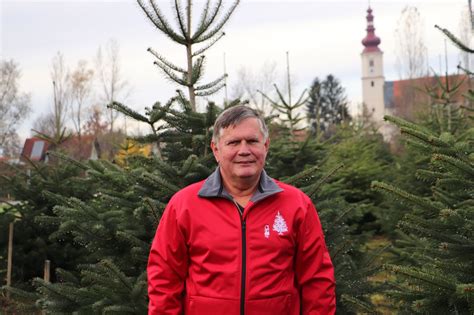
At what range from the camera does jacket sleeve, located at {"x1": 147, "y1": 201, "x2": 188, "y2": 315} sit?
266cm

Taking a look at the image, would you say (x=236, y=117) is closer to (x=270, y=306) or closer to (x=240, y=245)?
(x=240, y=245)

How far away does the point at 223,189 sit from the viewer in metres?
2.70

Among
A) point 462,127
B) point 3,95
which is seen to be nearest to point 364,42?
point 3,95

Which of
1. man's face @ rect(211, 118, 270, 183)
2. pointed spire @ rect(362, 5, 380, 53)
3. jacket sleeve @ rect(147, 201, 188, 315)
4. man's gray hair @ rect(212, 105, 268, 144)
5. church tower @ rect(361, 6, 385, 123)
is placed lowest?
jacket sleeve @ rect(147, 201, 188, 315)

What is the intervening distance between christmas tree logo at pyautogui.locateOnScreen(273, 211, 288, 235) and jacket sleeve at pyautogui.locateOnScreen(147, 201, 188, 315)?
46cm

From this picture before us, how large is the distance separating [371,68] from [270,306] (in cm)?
10108

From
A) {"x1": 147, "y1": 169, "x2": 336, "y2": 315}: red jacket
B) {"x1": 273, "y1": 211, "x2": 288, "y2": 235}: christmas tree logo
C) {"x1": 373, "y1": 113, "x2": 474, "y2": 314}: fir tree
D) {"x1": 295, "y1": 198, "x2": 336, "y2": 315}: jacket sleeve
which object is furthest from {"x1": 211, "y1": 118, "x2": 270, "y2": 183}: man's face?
{"x1": 373, "y1": 113, "x2": 474, "y2": 314}: fir tree

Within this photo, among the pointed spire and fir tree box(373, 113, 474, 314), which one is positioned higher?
the pointed spire

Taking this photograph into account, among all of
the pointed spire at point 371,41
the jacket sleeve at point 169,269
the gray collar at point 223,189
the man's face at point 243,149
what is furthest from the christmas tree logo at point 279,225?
the pointed spire at point 371,41

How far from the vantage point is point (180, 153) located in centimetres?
483

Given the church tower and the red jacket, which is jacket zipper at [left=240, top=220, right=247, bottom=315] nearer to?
the red jacket

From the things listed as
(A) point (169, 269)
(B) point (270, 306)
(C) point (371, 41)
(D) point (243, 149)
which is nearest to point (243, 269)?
(B) point (270, 306)

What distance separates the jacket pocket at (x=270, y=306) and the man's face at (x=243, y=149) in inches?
23.1

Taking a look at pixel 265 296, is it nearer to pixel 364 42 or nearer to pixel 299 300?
pixel 299 300
